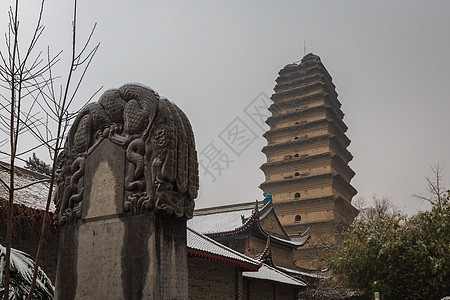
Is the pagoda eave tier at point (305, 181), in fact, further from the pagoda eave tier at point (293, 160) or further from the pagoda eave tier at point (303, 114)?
the pagoda eave tier at point (303, 114)

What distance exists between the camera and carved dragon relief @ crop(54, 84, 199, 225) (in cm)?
446

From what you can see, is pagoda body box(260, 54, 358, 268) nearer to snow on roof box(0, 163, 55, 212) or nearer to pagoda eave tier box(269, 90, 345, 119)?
pagoda eave tier box(269, 90, 345, 119)

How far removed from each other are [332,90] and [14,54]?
1697 inches

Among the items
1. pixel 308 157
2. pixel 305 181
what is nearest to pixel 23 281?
pixel 305 181

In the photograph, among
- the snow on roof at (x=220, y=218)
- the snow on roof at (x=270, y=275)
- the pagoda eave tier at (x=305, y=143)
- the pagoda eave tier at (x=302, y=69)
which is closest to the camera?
the snow on roof at (x=270, y=275)

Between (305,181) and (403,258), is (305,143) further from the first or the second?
(403,258)

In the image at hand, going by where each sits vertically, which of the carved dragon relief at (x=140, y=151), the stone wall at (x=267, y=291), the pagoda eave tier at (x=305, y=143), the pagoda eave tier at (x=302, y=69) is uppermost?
the pagoda eave tier at (x=302, y=69)

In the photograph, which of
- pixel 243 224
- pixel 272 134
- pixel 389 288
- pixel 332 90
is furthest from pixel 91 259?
pixel 332 90

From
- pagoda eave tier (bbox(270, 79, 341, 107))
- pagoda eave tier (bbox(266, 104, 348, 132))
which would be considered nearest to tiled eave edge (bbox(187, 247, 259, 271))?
pagoda eave tier (bbox(266, 104, 348, 132))

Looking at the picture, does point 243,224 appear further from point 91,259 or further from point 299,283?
point 91,259

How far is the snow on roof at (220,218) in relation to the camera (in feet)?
89.4

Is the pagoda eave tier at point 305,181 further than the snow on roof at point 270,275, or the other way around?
the pagoda eave tier at point 305,181

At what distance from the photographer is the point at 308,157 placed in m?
40.0

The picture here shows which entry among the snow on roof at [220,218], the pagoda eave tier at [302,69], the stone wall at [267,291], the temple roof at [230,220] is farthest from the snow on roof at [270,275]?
the pagoda eave tier at [302,69]
